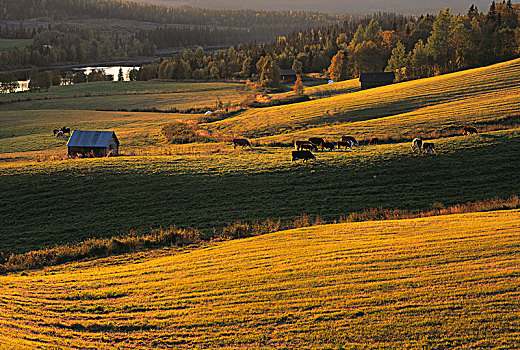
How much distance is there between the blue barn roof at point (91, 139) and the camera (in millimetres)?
52469

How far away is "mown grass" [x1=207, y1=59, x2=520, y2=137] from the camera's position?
6800cm

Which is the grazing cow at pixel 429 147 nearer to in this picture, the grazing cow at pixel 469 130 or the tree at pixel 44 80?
the grazing cow at pixel 469 130

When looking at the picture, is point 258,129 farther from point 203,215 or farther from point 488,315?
point 488,315

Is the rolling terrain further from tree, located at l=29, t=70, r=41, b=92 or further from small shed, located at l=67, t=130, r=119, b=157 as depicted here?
tree, located at l=29, t=70, r=41, b=92

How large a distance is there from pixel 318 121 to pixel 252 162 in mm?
28177

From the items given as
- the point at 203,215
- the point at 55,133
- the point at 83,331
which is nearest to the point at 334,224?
the point at 203,215

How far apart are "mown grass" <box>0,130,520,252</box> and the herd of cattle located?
1.23 meters

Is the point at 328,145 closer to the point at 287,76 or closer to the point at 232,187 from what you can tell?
the point at 232,187

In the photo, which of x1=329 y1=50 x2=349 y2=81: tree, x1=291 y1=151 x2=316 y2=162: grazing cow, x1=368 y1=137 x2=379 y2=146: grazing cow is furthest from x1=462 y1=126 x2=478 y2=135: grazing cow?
x1=329 y1=50 x2=349 y2=81: tree

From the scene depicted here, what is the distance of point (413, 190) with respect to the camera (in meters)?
34.2

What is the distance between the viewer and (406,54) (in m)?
139

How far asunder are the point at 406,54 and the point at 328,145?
106 meters

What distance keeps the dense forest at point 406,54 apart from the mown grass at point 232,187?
67.5 metres

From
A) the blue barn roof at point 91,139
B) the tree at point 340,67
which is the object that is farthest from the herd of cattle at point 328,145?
the tree at point 340,67
